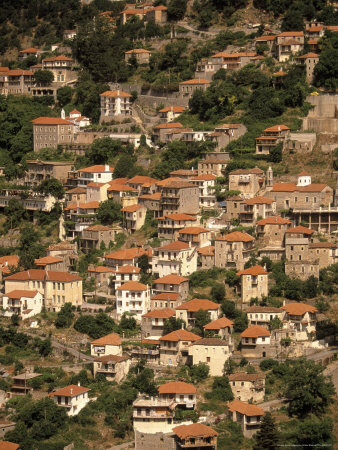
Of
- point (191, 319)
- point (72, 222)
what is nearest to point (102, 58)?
point (72, 222)

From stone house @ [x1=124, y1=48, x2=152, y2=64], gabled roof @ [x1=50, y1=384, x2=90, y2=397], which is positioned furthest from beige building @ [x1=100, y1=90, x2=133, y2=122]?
gabled roof @ [x1=50, y1=384, x2=90, y2=397]

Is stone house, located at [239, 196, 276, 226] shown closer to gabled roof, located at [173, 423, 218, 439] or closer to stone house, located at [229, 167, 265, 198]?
stone house, located at [229, 167, 265, 198]

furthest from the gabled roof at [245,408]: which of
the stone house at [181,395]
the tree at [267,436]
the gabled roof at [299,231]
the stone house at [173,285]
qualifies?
the gabled roof at [299,231]

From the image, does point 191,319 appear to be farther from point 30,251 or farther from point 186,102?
point 186,102

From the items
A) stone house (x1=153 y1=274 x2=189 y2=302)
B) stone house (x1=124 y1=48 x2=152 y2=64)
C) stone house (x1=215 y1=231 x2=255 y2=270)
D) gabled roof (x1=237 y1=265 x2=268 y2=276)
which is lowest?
stone house (x1=153 y1=274 x2=189 y2=302)

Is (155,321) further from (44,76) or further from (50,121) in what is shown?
(44,76)

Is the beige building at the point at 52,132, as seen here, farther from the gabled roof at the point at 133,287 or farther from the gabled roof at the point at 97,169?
the gabled roof at the point at 133,287
